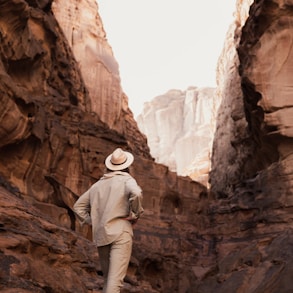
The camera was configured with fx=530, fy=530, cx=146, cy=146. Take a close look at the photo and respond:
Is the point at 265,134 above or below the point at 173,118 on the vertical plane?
below

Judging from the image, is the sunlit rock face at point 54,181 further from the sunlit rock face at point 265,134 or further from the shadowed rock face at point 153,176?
the sunlit rock face at point 265,134

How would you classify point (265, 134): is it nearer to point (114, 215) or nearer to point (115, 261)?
point (114, 215)

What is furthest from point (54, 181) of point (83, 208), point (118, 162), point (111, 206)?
point (111, 206)

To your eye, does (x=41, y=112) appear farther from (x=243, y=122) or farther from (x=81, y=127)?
(x=243, y=122)

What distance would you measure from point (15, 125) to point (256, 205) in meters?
13.0

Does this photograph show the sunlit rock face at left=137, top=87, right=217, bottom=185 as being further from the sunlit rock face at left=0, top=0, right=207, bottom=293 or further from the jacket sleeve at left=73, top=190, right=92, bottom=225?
the jacket sleeve at left=73, top=190, right=92, bottom=225

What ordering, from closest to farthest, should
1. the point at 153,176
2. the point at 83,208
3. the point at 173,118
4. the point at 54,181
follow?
the point at 83,208
the point at 54,181
the point at 153,176
the point at 173,118

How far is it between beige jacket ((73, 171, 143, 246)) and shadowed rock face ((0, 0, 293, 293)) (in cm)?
410

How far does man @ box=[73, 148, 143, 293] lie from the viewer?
18.7ft

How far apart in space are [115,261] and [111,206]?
62 centimetres

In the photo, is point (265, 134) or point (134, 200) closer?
point (134, 200)

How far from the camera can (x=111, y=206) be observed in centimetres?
595

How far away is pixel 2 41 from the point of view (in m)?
22.7

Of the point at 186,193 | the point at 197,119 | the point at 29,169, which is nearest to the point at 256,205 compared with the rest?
the point at 186,193
